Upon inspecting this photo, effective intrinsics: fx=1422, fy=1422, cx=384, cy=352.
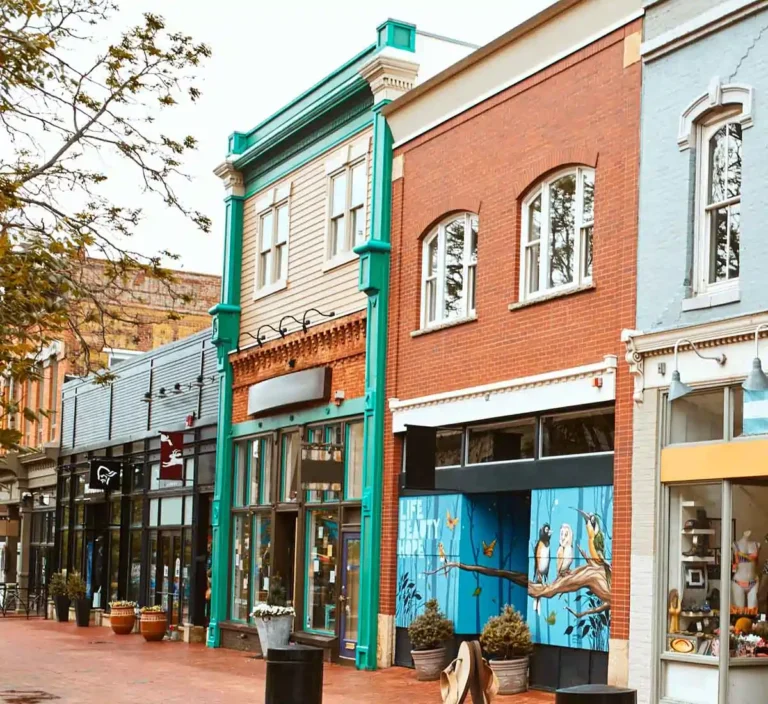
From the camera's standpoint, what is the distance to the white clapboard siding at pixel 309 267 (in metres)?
23.8

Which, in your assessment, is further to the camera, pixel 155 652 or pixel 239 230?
pixel 239 230

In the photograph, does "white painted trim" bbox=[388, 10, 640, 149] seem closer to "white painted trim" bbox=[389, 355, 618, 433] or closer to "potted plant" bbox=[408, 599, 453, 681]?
"white painted trim" bbox=[389, 355, 618, 433]

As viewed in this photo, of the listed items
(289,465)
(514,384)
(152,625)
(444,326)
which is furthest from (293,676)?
(152,625)

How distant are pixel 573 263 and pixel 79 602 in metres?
19.8

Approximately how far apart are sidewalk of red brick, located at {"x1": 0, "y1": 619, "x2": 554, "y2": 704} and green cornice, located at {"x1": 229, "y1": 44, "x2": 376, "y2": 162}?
31.1 feet

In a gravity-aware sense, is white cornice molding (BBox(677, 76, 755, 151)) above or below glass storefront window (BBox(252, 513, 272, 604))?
above

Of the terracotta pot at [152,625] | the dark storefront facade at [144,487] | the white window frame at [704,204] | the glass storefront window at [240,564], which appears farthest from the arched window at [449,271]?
the terracotta pot at [152,625]

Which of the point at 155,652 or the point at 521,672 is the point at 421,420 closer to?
the point at 521,672

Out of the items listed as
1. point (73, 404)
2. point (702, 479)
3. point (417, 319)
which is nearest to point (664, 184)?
point (702, 479)

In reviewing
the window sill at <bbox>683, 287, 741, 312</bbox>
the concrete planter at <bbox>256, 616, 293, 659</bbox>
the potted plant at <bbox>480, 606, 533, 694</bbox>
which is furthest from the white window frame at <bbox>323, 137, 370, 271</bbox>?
the window sill at <bbox>683, 287, 741, 312</bbox>

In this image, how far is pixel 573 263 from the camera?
Result: 1817 cm

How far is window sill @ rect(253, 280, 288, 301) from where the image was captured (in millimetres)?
26266

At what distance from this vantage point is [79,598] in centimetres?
3434

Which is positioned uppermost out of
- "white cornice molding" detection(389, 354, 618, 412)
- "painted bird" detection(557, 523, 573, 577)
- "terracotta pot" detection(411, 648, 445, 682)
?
"white cornice molding" detection(389, 354, 618, 412)
